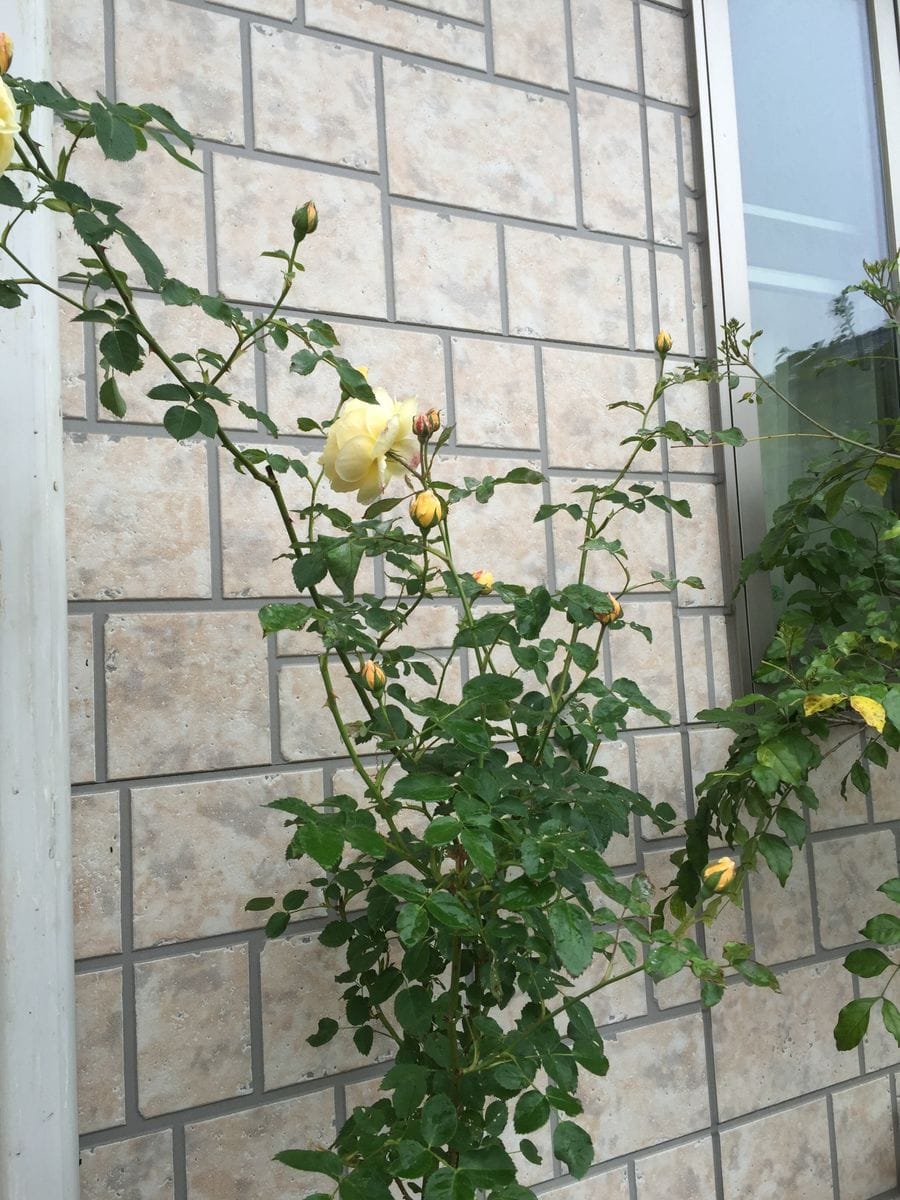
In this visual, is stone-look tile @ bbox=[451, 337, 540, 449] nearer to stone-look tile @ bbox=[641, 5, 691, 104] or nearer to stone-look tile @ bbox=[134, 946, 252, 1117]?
stone-look tile @ bbox=[641, 5, 691, 104]

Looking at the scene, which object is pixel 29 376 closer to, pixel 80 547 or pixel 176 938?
pixel 80 547

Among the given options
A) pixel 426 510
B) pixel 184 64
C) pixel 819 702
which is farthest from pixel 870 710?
pixel 184 64

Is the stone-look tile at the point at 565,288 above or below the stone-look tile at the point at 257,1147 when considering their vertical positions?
above

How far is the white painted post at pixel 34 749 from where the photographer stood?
91 cm

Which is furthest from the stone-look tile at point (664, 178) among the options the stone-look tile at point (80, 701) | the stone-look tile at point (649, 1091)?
the stone-look tile at point (649, 1091)

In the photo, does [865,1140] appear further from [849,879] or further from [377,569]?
[377,569]

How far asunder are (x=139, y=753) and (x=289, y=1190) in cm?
47

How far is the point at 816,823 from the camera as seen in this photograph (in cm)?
146

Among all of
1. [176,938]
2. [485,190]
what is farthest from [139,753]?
[485,190]

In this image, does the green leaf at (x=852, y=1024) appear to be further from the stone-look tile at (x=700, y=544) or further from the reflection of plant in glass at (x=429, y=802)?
the stone-look tile at (x=700, y=544)

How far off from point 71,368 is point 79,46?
1.06ft

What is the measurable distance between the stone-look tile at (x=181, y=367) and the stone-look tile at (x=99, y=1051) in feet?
1.79

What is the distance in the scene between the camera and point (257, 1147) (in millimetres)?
1054

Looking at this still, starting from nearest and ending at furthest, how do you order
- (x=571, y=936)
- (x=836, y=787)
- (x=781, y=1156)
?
(x=571, y=936) → (x=781, y=1156) → (x=836, y=787)
